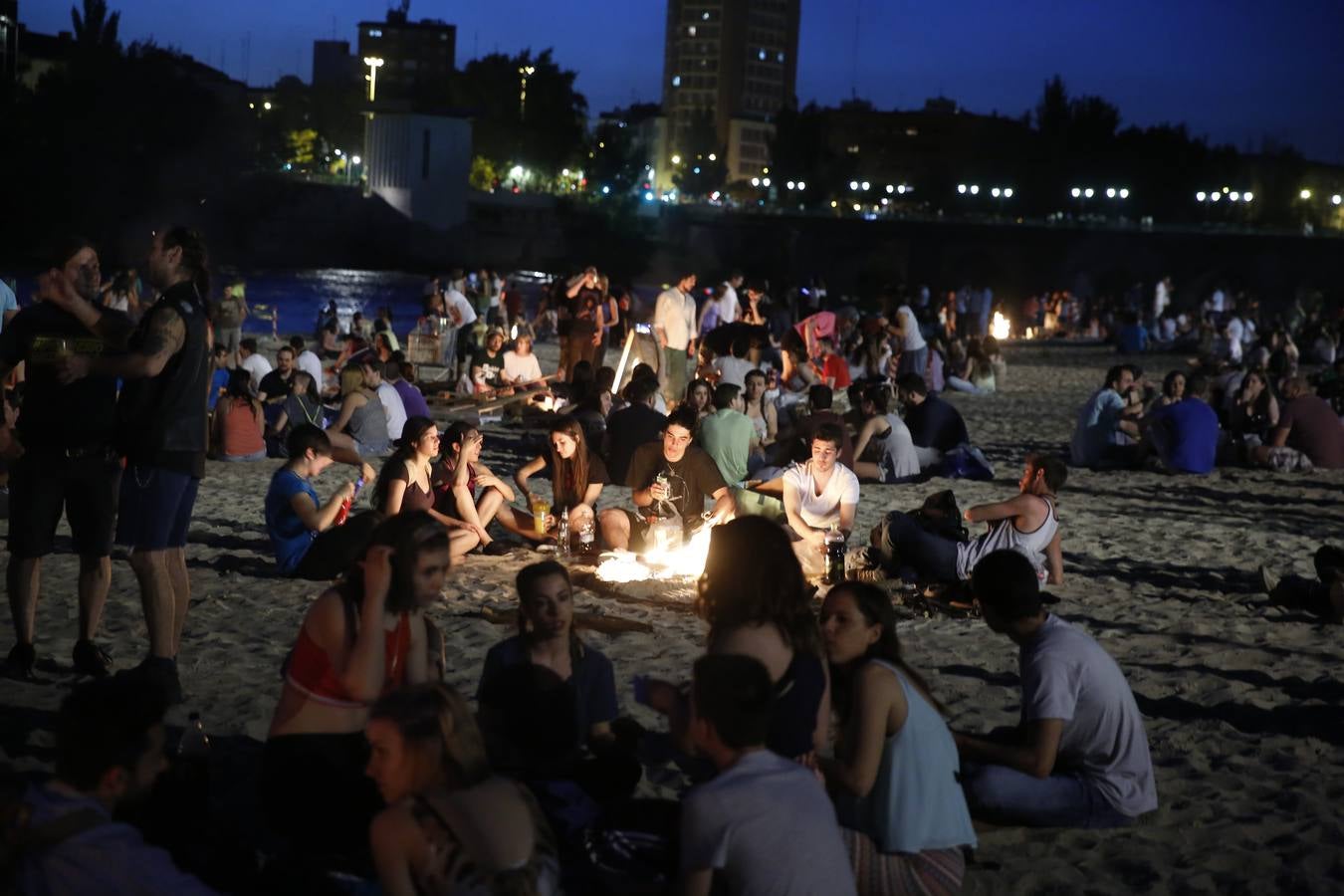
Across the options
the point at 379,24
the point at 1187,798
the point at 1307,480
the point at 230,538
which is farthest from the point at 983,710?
the point at 379,24

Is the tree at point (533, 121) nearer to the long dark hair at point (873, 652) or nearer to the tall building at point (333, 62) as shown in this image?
the tall building at point (333, 62)

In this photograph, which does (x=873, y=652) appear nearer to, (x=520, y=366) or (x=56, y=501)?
(x=56, y=501)

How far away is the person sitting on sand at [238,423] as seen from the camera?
12.5m

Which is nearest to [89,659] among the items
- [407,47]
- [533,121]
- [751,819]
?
[751,819]

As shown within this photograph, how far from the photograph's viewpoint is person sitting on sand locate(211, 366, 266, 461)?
41.0 feet

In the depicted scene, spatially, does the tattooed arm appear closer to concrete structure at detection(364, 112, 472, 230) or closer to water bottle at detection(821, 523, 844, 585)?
water bottle at detection(821, 523, 844, 585)

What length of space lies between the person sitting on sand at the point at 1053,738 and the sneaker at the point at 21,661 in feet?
12.9

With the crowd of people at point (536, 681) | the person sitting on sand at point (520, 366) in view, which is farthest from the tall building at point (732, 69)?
the crowd of people at point (536, 681)

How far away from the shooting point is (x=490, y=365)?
17891 millimetres

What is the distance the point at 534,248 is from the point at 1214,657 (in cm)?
8262

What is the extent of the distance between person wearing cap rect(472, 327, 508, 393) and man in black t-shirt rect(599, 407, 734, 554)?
8.46m

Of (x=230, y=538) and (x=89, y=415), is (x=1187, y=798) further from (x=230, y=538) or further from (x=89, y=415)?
(x=230, y=538)

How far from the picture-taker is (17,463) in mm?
5746

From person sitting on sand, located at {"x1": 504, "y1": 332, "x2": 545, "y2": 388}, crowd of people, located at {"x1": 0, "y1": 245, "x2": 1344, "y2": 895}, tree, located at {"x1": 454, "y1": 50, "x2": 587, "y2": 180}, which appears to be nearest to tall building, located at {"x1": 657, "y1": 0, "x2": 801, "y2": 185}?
tree, located at {"x1": 454, "y1": 50, "x2": 587, "y2": 180}
